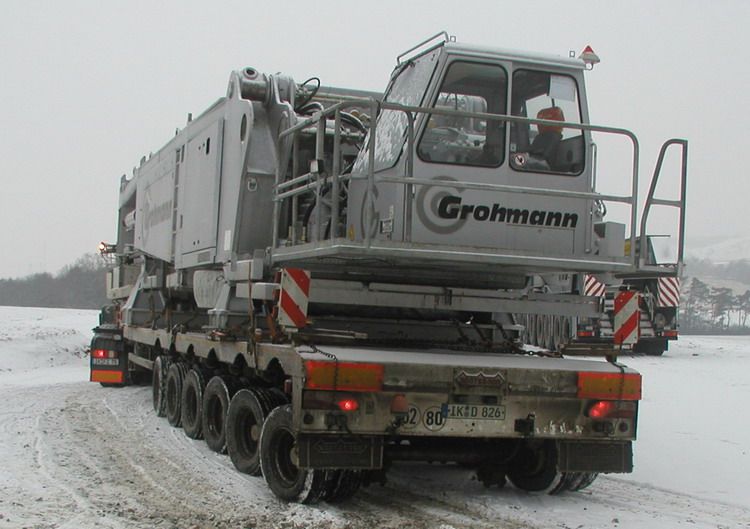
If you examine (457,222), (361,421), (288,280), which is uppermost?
(457,222)

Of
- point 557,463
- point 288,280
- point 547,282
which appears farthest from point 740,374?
point 288,280

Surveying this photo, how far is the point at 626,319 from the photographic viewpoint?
809 cm

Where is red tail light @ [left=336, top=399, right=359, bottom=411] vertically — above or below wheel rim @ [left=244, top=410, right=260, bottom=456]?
above

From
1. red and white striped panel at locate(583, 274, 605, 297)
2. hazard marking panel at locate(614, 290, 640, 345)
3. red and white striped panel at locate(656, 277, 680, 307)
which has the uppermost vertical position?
red and white striped panel at locate(656, 277, 680, 307)

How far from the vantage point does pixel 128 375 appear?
16031 millimetres

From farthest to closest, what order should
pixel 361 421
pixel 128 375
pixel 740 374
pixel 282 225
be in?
pixel 740 374 → pixel 128 375 → pixel 282 225 → pixel 361 421

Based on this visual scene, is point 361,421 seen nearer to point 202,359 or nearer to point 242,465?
point 242,465

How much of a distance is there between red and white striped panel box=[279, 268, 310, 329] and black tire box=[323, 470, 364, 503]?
1.15m

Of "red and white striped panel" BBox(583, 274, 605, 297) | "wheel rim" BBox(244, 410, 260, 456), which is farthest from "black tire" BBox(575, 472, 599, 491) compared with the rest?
"wheel rim" BBox(244, 410, 260, 456)

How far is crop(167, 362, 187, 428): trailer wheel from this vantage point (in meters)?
11.5

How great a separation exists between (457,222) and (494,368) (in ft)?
3.72

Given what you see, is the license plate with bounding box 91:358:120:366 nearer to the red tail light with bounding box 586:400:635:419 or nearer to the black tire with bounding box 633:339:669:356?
the red tail light with bounding box 586:400:635:419

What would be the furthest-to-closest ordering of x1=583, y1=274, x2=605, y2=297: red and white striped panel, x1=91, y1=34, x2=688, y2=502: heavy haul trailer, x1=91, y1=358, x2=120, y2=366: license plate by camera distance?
x1=91, y1=358, x2=120, y2=366: license plate, x1=583, y1=274, x2=605, y2=297: red and white striped panel, x1=91, y1=34, x2=688, y2=502: heavy haul trailer

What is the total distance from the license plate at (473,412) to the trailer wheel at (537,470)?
98 centimetres
